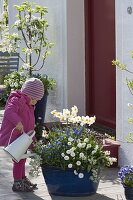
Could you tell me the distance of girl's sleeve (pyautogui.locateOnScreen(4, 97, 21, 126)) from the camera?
6.21 metres

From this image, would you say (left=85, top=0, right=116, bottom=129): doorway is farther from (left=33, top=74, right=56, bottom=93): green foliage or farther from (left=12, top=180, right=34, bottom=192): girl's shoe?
(left=12, top=180, right=34, bottom=192): girl's shoe

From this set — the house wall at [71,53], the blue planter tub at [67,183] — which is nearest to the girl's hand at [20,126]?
the blue planter tub at [67,183]

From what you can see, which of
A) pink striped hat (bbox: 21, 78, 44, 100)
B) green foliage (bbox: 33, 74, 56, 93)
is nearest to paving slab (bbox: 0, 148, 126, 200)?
pink striped hat (bbox: 21, 78, 44, 100)

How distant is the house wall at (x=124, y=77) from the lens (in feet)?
23.9

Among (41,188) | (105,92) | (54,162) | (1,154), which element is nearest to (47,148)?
(54,162)

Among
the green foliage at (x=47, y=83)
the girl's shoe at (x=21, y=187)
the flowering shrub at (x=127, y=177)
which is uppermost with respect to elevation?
the green foliage at (x=47, y=83)

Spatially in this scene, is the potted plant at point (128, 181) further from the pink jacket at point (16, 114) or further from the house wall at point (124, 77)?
the house wall at point (124, 77)

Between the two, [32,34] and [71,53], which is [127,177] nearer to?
[71,53]

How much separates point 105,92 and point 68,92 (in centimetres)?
86

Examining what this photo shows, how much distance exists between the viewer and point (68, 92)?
9.70 metres

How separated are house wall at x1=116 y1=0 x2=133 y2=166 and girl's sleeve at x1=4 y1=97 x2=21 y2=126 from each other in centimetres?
166

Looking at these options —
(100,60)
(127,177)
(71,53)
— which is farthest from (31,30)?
(127,177)

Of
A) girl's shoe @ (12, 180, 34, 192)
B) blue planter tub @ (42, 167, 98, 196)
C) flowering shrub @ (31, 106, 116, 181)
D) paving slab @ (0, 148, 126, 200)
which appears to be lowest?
paving slab @ (0, 148, 126, 200)

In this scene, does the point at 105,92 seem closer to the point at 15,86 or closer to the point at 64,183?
the point at 15,86
